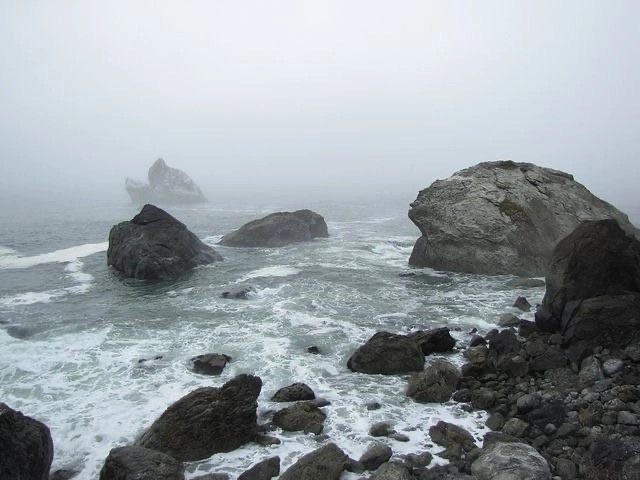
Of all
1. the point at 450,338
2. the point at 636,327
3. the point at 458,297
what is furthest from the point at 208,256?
the point at 636,327

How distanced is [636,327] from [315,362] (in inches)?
439

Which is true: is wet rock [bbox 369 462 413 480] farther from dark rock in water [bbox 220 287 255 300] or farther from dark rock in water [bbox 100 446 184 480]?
dark rock in water [bbox 220 287 255 300]

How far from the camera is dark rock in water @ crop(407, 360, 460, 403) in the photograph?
13.2m

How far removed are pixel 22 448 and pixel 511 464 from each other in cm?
1023

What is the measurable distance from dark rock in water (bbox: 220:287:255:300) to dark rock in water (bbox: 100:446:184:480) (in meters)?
14.8

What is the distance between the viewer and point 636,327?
47.9 feet

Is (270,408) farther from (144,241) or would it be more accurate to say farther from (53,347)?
(144,241)

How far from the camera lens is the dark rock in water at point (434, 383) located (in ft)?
43.2

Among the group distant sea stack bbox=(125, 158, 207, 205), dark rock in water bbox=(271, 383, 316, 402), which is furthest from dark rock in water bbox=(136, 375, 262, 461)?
distant sea stack bbox=(125, 158, 207, 205)

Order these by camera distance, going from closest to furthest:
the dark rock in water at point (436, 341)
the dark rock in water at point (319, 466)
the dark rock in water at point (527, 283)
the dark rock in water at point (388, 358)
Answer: the dark rock in water at point (319, 466) < the dark rock in water at point (388, 358) < the dark rock in water at point (436, 341) < the dark rock in water at point (527, 283)

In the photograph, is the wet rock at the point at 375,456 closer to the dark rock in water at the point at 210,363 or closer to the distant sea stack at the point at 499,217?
the dark rock in water at the point at 210,363

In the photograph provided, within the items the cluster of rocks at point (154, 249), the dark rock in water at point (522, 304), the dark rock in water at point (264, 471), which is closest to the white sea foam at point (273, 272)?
the cluster of rocks at point (154, 249)

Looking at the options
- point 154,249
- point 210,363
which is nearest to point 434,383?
point 210,363

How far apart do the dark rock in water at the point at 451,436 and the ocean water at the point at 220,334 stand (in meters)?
0.35
